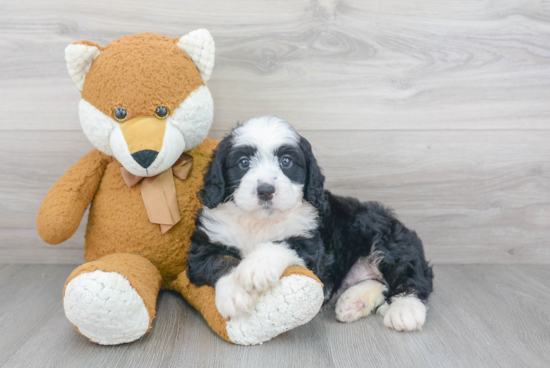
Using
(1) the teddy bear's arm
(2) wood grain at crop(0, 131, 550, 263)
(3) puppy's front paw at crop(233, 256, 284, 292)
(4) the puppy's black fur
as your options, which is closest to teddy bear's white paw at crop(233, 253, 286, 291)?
(3) puppy's front paw at crop(233, 256, 284, 292)

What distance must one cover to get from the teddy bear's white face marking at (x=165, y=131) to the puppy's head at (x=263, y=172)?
0.17m

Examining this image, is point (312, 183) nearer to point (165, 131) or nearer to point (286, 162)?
point (286, 162)

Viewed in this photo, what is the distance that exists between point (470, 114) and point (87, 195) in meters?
2.00

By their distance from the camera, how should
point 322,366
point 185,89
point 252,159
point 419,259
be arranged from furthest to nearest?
point 419,259 → point 185,89 → point 252,159 → point 322,366

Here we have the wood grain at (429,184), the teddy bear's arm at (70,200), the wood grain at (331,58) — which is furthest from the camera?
the wood grain at (429,184)

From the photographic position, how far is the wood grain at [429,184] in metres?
2.35

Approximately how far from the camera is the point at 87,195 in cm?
187

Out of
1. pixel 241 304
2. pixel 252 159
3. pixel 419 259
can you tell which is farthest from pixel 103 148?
pixel 419 259

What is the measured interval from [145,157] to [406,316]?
118 centimetres

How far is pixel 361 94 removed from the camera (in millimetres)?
2320

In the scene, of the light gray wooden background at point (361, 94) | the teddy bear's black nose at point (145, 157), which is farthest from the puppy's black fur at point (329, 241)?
the light gray wooden background at point (361, 94)

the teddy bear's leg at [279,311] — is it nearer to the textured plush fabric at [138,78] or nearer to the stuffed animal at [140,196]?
Answer: the stuffed animal at [140,196]

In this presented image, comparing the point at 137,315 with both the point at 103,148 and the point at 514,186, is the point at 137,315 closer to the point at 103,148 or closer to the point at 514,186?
the point at 103,148

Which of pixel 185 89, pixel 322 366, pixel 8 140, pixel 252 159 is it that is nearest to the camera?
pixel 322 366
